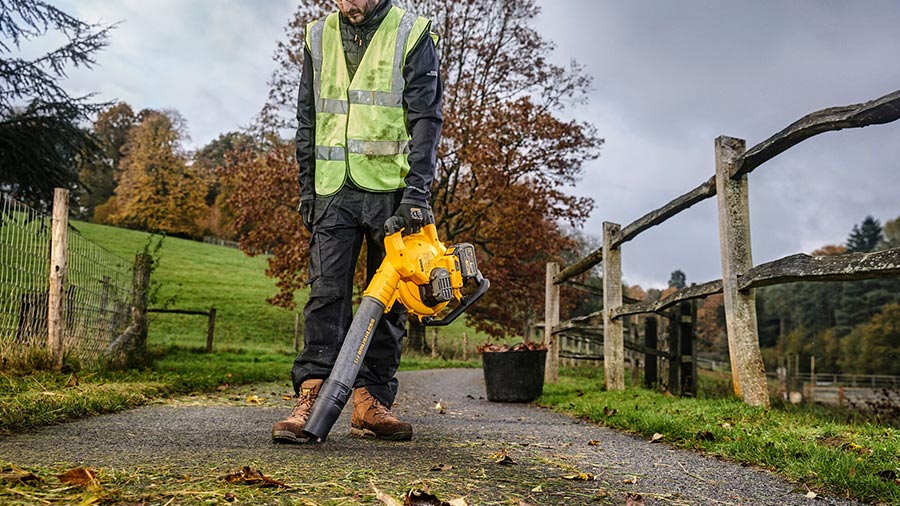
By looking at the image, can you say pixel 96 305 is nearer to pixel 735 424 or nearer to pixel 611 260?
pixel 611 260

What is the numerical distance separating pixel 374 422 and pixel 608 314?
3914 mm

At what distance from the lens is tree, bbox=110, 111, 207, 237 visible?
44.8 m

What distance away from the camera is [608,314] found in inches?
274

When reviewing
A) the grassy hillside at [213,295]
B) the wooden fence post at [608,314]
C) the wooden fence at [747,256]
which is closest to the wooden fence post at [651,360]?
the wooden fence post at [608,314]

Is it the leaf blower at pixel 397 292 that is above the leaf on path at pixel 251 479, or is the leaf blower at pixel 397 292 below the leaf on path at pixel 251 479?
above

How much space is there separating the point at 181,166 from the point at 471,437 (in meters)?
46.9

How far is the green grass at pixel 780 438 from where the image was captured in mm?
2652

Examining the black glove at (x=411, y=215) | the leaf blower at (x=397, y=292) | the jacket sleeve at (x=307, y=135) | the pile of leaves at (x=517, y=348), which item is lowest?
the pile of leaves at (x=517, y=348)

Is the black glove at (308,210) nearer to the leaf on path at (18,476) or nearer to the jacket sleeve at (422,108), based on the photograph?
the jacket sleeve at (422,108)

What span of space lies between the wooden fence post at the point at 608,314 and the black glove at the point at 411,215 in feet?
13.2

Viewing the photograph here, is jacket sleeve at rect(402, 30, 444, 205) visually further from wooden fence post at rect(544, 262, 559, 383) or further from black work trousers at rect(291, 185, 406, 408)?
wooden fence post at rect(544, 262, 559, 383)

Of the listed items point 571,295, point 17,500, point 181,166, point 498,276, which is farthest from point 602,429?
point 181,166

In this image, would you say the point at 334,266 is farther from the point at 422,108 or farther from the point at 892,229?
the point at 892,229

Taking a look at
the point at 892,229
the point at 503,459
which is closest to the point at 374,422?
the point at 503,459
